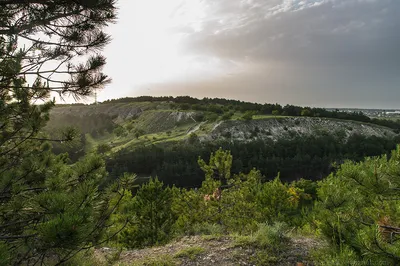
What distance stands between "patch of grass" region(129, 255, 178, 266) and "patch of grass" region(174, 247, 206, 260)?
0.75 feet

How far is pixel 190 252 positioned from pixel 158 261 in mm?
783

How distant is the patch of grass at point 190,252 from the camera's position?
5.66 m

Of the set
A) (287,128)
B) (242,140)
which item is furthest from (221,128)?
(287,128)

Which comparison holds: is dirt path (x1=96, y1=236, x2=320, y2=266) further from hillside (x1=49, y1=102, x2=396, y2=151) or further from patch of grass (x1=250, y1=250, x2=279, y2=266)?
hillside (x1=49, y1=102, x2=396, y2=151)

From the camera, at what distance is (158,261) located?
5.47 m

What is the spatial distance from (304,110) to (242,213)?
3573 inches

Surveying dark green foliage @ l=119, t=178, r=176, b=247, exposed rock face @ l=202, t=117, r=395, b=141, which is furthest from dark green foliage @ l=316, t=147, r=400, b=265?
exposed rock face @ l=202, t=117, r=395, b=141

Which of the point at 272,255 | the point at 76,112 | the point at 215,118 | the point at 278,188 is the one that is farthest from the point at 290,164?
the point at 76,112

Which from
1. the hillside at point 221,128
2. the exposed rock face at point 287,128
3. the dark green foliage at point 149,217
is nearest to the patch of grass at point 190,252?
the dark green foliage at point 149,217

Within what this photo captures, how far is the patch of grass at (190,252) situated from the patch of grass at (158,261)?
230mm

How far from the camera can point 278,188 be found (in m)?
11.7

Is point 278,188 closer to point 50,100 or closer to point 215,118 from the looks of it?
point 50,100

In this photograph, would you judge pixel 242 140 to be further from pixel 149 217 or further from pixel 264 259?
pixel 264 259

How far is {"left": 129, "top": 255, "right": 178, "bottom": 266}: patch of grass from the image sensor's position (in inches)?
211
